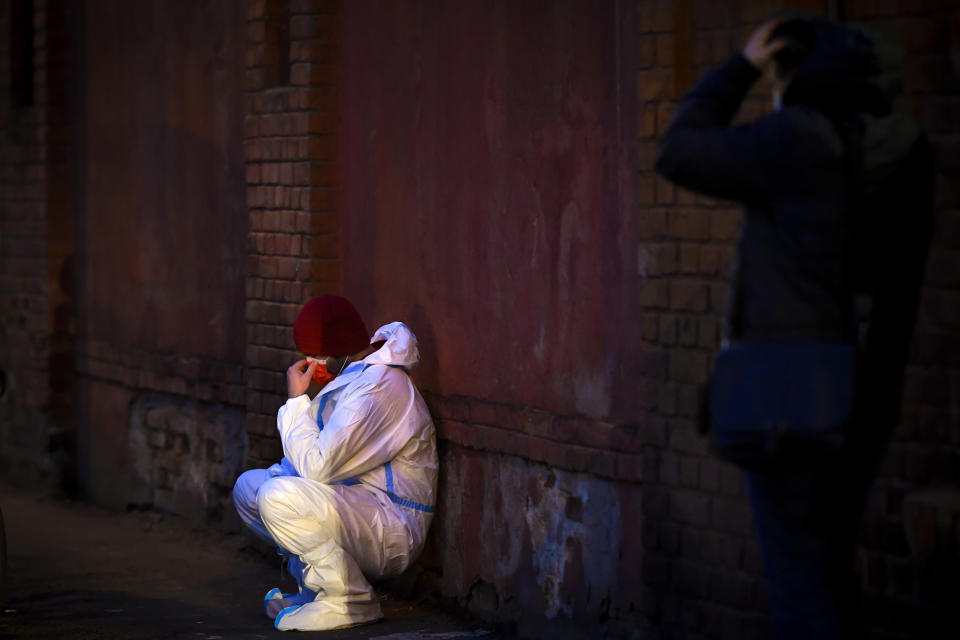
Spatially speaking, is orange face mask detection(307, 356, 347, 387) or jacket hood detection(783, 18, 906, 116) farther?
orange face mask detection(307, 356, 347, 387)

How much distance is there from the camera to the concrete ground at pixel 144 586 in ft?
21.1

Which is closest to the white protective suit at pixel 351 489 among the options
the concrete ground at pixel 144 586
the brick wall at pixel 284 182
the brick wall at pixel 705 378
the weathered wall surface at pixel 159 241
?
the concrete ground at pixel 144 586

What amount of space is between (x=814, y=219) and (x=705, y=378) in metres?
1.57

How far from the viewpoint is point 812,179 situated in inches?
141

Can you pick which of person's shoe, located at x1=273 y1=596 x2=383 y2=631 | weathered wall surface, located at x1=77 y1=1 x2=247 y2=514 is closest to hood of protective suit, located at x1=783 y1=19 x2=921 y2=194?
person's shoe, located at x1=273 y1=596 x2=383 y2=631

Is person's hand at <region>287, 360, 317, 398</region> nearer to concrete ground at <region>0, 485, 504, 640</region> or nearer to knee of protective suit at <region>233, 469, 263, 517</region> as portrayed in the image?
knee of protective suit at <region>233, 469, 263, 517</region>

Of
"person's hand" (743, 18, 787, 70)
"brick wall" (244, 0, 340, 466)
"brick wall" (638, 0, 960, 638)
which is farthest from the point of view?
"brick wall" (244, 0, 340, 466)

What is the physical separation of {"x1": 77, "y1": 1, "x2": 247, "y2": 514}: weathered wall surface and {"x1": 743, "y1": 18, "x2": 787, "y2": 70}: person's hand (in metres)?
4.91

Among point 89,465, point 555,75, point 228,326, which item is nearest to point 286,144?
point 228,326

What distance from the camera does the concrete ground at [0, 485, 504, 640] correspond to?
644 centimetres

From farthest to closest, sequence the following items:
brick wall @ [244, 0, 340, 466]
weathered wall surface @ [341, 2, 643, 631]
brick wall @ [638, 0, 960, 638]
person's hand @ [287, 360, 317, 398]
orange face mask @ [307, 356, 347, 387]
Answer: brick wall @ [244, 0, 340, 466], orange face mask @ [307, 356, 347, 387], person's hand @ [287, 360, 317, 398], weathered wall surface @ [341, 2, 643, 631], brick wall @ [638, 0, 960, 638]

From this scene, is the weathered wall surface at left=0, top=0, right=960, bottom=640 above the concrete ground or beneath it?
above

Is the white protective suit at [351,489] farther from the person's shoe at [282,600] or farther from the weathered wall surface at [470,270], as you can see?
the weathered wall surface at [470,270]

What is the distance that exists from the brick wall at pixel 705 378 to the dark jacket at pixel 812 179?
68 centimetres
